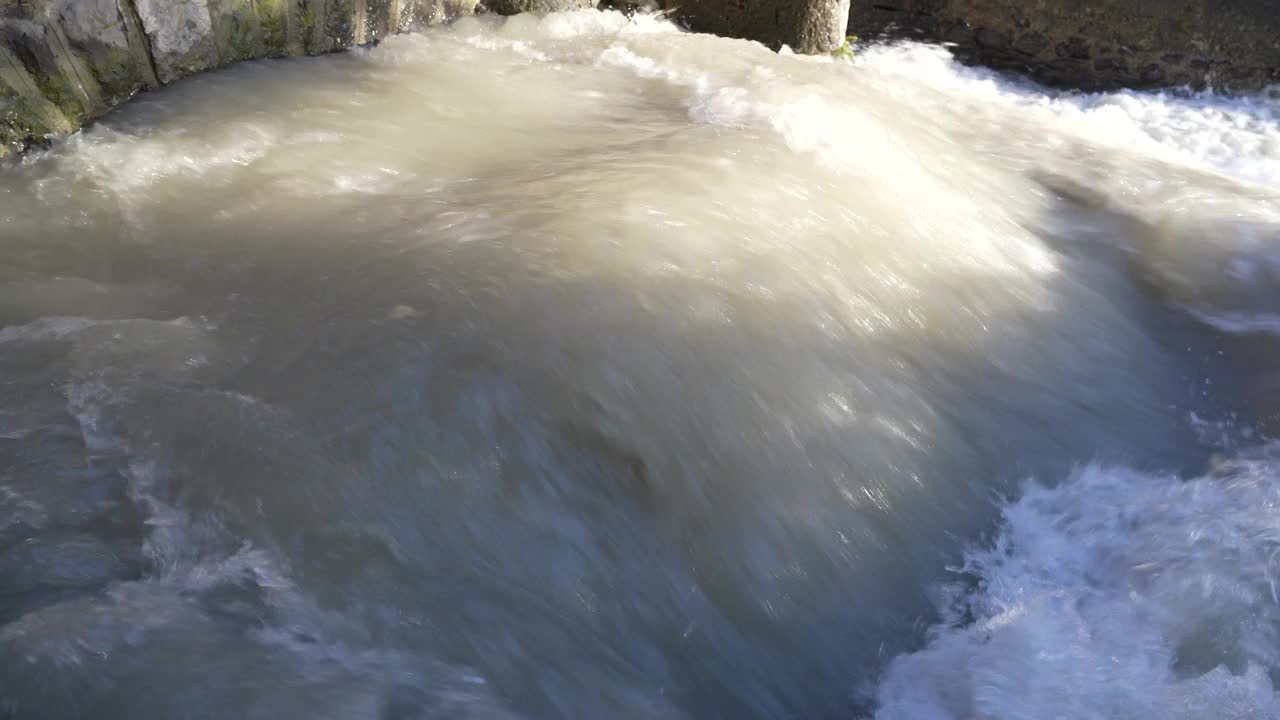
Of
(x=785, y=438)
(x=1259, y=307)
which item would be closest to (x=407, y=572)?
(x=785, y=438)

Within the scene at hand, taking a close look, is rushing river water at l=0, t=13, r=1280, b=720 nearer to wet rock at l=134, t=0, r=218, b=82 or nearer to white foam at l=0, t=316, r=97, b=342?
white foam at l=0, t=316, r=97, b=342

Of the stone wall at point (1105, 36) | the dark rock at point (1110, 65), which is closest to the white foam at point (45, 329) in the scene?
the stone wall at point (1105, 36)

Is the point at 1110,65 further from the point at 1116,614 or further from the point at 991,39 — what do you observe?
the point at 1116,614

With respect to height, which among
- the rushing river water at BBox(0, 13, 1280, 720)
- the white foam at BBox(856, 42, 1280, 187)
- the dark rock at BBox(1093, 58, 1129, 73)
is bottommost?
the rushing river water at BBox(0, 13, 1280, 720)

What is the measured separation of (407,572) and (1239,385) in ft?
8.38

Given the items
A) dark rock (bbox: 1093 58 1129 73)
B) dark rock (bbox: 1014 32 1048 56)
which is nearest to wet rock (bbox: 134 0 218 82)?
dark rock (bbox: 1014 32 1048 56)

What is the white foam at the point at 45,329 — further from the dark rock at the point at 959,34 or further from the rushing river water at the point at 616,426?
the dark rock at the point at 959,34

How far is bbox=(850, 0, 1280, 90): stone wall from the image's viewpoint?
245 inches

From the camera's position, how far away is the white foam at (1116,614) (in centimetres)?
215

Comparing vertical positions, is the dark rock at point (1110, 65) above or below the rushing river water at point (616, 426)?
above

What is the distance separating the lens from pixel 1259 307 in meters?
3.53

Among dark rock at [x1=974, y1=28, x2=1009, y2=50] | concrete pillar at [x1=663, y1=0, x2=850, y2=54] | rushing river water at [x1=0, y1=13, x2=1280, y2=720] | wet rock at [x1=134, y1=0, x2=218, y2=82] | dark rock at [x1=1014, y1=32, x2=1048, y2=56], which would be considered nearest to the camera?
rushing river water at [x1=0, y1=13, x2=1280, y2=720]

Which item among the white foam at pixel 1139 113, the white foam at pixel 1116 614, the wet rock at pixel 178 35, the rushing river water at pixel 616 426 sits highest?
the wet rock at pixel 178 35

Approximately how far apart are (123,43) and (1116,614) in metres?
3.84
